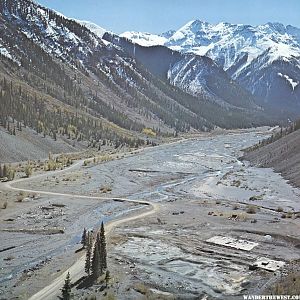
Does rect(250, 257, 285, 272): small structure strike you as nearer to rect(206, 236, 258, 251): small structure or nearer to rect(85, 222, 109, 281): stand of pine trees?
rect(206, 236, 258, 251): small structure

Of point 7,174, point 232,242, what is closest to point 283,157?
point 7,174

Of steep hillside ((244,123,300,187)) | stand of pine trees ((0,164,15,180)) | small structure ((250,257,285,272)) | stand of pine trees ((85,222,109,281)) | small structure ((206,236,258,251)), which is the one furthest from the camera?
steep hillside ((244,123,300,187))

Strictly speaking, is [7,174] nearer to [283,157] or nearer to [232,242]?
[283,157]

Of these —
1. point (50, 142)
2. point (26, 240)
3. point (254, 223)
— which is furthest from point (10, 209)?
point (50, 142)

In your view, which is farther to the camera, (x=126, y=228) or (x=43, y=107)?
(x=43, y=107)

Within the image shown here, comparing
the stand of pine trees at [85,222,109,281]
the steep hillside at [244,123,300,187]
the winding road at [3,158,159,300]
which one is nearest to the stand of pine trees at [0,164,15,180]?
the winding road at [3,158,159,300]

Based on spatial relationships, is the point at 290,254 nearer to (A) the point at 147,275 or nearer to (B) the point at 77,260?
(A) the point at 147,275

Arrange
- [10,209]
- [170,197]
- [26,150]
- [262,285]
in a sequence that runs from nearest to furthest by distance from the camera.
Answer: [262,285] < [10,209] < [170,197] < [26,150]

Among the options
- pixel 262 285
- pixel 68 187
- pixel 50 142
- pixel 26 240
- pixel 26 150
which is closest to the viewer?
pixel 262 285
